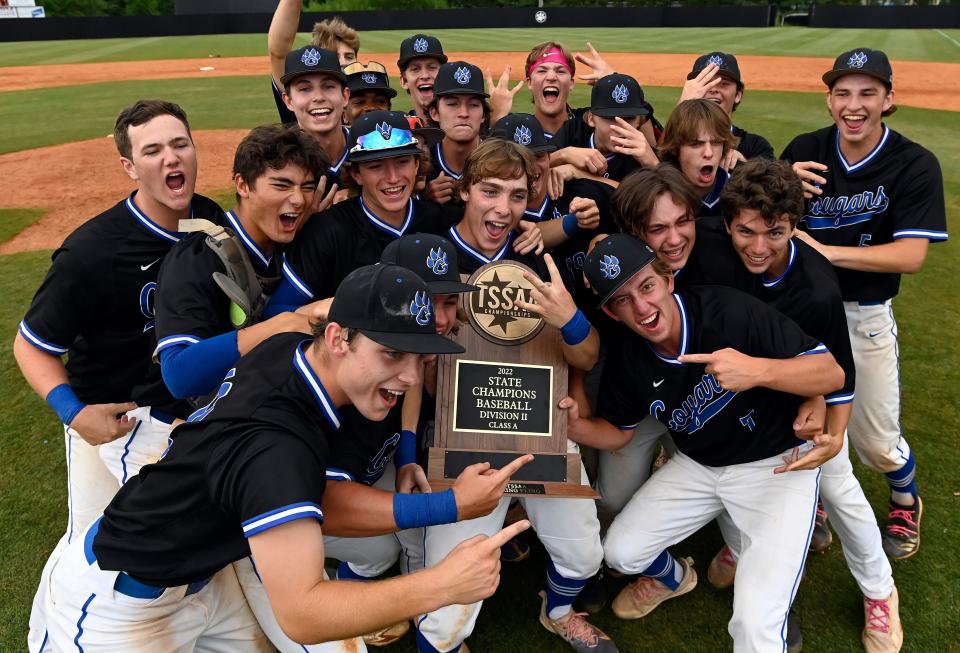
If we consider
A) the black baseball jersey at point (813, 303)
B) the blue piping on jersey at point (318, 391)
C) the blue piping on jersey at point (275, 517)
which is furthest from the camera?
the black baseball jersey at point (813, 303)

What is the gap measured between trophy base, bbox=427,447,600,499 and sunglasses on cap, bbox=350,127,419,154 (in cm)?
171

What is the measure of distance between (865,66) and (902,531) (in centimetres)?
300

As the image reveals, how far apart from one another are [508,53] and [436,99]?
90.8ft

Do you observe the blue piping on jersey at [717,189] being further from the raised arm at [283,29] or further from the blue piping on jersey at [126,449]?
the blue piping on jersey at [126,449]

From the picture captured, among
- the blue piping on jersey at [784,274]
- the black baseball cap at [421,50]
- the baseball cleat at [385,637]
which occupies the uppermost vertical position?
the black baseball cap at [421,50]

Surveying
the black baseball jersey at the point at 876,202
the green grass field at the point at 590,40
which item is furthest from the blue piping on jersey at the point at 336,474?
the green grass field at the point at 590,40

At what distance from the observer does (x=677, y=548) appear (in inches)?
179

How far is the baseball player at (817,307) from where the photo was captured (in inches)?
137

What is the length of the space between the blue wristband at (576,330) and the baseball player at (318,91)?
91.9 inches

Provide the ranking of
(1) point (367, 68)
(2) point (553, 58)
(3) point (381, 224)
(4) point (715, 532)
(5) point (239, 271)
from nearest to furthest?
1. (5) point (239, 271)
2. (3) point (381, 224)
3. (4) point (715, 532)
4. (2) point (553, 58)
5. (1) point (367, 68)

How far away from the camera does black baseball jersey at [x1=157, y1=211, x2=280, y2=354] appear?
314 centimetres

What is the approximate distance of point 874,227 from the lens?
4.40m

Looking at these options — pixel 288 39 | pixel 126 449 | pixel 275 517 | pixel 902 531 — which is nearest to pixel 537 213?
pixel 275 517

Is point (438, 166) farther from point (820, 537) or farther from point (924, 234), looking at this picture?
point (820, 537)
